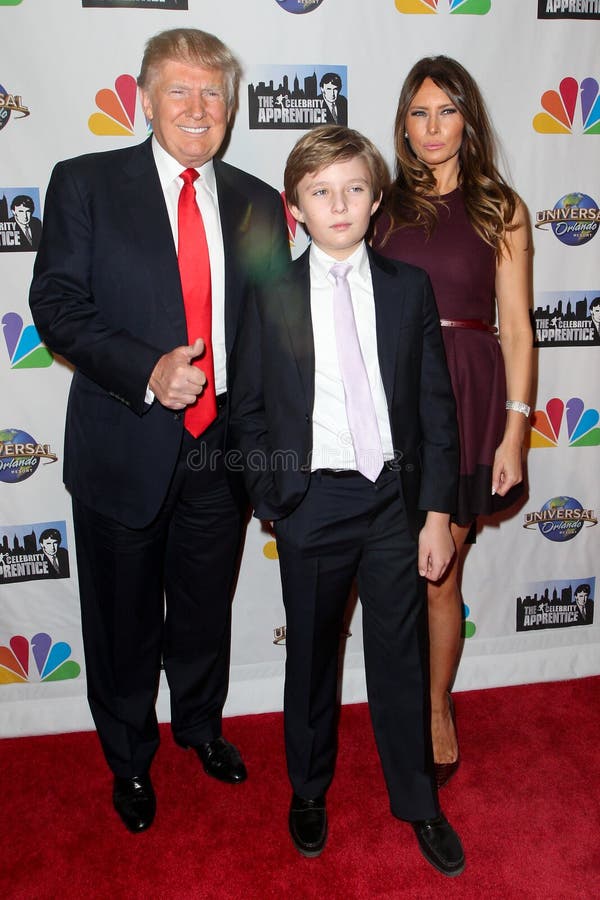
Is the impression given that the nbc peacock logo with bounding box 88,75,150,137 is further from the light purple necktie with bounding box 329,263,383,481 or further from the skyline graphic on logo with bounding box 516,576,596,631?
the skyline graphic on logo with bounding box 516,576,596,631

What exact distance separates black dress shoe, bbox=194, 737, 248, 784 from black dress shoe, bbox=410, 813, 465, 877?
0.58 m

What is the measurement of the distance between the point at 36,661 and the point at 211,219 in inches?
67.0

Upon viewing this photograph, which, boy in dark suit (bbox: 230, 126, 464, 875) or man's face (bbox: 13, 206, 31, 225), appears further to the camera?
man's face (bbox: 13, 206, 31, 225)

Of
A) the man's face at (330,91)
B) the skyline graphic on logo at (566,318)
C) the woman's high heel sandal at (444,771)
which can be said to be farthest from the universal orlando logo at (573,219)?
the woman's high heel sandal at (444,771)

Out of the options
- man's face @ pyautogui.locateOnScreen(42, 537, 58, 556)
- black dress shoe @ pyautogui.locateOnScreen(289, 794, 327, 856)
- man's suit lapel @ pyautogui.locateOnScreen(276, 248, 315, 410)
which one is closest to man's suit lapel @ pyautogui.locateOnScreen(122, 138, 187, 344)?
man's suit lapel @ pyautogui.locateOnScreen(276, 248, 315, 410)

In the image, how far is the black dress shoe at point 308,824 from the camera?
2.03m

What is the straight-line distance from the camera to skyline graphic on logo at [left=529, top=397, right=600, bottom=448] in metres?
2.77

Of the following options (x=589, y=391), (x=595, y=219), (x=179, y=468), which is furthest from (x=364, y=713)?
(x=595, y=219)

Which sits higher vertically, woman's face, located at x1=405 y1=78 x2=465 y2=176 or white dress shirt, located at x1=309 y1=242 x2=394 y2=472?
woman's face, located at x1=405 y1=78 x2=465 y2=176

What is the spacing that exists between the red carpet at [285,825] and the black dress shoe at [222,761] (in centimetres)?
3

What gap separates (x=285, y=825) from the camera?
2.15m

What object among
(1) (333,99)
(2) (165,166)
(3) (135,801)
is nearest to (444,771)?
(3) (135,801)

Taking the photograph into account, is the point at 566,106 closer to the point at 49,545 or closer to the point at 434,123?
the point at 434,123

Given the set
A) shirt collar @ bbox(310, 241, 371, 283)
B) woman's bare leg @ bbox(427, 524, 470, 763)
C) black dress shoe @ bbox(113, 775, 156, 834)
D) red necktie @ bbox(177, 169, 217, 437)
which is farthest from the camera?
woman's bare leg @ bbox(427, 524, 470, 763)
